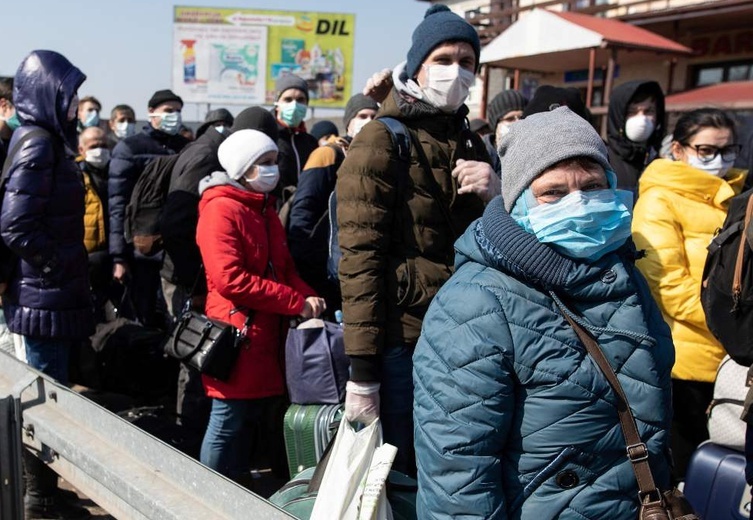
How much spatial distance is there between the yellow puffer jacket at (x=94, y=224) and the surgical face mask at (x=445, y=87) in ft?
11.9

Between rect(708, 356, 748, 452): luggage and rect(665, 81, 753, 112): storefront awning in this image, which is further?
rect(665, 81, 753, 112): storefront awning

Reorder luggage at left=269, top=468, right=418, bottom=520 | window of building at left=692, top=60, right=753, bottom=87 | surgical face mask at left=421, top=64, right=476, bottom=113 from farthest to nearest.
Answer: window of building at left=692, top=60, right=753, bottom=87
surgical face mask at left=421, top=64, right=476, bottom=113
luggage at left=269, top=468, right=418, bottom=520

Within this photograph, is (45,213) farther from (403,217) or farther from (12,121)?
(403,217)

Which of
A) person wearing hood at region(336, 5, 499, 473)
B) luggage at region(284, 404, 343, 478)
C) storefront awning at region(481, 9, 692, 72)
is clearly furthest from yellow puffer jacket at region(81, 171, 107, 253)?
storefront awning at region(481, 9, 692, 72)

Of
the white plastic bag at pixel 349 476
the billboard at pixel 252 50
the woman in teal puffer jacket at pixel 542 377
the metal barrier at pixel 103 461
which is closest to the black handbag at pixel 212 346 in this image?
the metal barrier at pixel 103 461

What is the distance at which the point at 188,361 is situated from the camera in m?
3.41

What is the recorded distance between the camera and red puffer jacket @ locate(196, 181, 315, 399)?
3.29m

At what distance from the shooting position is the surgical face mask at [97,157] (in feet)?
19.8

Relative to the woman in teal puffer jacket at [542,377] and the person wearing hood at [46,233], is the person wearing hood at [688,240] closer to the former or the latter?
the woman in teal puffer jacket at [542,377]

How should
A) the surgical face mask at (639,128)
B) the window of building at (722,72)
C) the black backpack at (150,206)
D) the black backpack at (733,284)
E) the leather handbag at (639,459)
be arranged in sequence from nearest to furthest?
1. the leather handbag at (639,459)
2. the black backpack at (733,284)
3. the surgical face mask at (639,128)
4. the black backpack at (150,206)
5. the window of building at (722,72)

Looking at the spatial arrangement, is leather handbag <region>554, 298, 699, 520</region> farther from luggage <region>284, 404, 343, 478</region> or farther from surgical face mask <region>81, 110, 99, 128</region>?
surgical face mask <region>81, 110, 99, 128</region>

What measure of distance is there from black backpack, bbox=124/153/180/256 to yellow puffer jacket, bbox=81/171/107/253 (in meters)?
0.90

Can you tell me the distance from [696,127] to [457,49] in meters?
1.39

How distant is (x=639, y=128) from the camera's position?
13.8 feet
